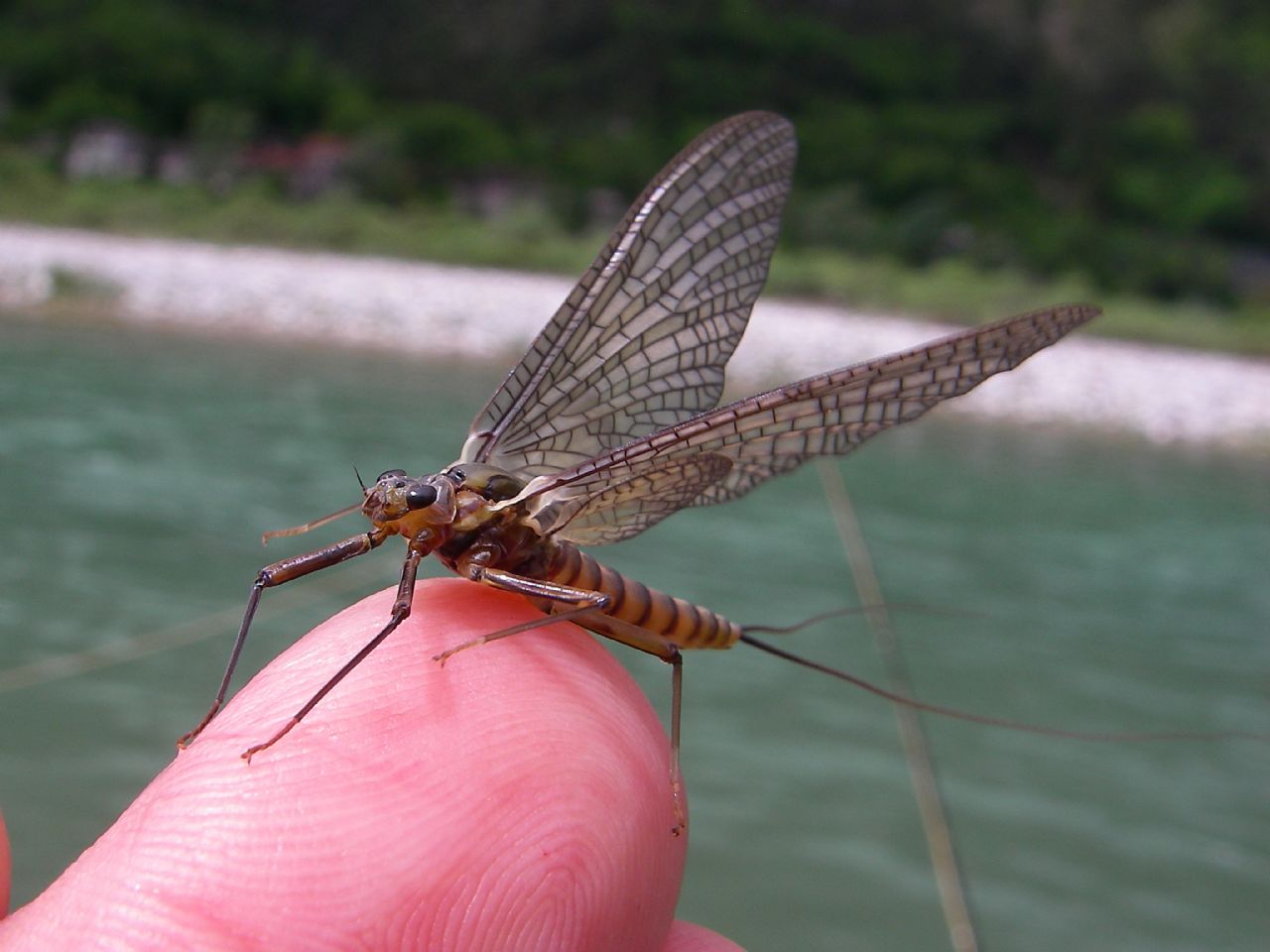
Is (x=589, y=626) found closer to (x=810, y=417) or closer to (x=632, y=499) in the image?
(x=632, y=499)

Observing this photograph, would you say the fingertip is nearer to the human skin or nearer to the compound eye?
the human skin

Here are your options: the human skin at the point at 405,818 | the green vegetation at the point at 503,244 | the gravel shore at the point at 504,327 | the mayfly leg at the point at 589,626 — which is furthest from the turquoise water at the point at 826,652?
the green vegetation at the point at 503,244

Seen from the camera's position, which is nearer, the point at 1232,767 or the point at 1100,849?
the point at 1100,849

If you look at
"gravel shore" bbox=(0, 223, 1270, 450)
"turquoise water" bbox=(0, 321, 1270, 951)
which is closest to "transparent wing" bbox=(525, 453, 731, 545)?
"turquoise water" bbox=(0, 321, 1270, 951)

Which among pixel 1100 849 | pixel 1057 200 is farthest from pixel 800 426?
pixel 1057 200

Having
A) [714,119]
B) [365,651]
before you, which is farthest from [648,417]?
[714,119]

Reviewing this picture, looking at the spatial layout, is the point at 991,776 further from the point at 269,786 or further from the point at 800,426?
the point at 269,786
